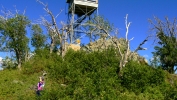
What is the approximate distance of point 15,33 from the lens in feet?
97.2

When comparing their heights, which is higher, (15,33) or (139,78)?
(15,33)

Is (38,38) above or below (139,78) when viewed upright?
above

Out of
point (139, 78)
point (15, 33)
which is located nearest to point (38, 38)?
point (15, 33)

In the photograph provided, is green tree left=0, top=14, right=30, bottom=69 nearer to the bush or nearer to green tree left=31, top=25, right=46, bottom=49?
green tree left=31, top=25, right=46, bottom=49

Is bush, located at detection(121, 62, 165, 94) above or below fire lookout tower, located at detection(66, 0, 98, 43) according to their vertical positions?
below

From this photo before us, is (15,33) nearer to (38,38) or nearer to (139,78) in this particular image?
(38,38)

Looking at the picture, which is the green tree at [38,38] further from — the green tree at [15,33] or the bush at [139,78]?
the bush at [139,78]

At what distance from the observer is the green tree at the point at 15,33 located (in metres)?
29.4

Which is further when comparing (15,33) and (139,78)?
(15,33)

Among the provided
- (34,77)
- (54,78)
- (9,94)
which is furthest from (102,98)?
(34,77)

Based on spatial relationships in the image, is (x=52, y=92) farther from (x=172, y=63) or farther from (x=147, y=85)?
(x=172, y=63)

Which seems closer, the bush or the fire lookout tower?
the bush

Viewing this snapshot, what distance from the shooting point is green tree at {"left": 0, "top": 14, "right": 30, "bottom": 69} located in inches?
1158

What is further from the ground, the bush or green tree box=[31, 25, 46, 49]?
green tree box=[31, 25, 46, 49]
